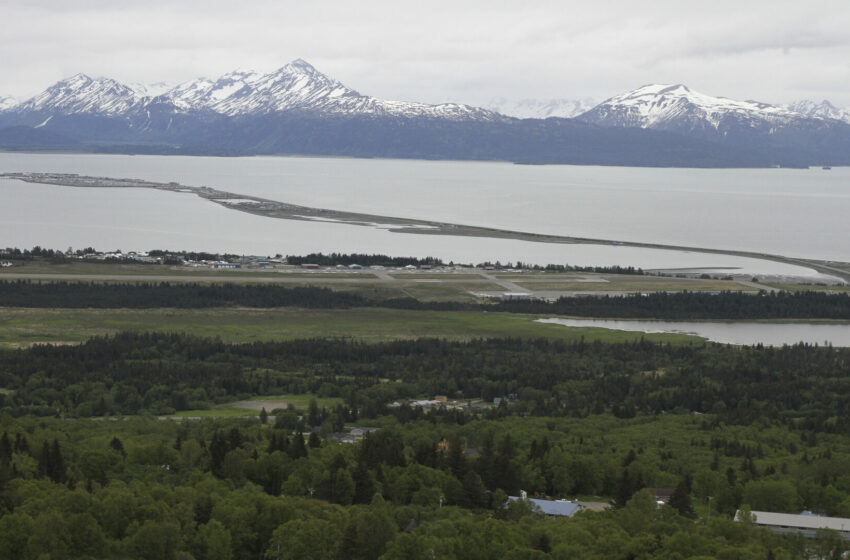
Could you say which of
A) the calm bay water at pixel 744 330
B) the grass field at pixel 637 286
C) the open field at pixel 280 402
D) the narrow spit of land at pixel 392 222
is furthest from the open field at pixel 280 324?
the narrow spit of land at pixel 392 222

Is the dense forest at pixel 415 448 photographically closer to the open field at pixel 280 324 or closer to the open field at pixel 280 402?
the open field at pixel 280 402

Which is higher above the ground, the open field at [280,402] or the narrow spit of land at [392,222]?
the narrow spit of land at [392,222]

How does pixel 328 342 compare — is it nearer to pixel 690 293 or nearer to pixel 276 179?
pixel 690 293

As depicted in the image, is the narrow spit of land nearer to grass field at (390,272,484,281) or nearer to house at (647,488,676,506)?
grass field at (390,272,484,281)

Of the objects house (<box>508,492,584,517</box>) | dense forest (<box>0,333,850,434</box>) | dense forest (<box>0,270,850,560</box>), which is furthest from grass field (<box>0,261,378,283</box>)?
house (<box>508,492,584,517</box>)

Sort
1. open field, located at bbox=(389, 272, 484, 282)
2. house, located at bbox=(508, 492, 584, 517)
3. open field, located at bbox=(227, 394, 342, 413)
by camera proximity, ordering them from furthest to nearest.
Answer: open field, located at bbox=(389, 272, 484, 282), open field, located at bbox=(227, 394, 342, 413), house, located at bbox=(508, 492, 584, 517)

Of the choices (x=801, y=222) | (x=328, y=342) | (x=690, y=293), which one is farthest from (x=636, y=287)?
(x=801, y=222)
